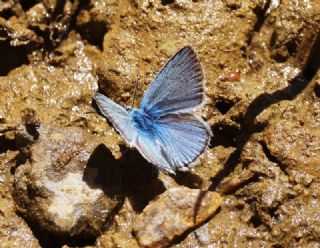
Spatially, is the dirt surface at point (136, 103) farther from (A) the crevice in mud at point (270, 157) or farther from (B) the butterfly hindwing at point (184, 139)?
(B) the butterfly hindwing at point (184, 139)

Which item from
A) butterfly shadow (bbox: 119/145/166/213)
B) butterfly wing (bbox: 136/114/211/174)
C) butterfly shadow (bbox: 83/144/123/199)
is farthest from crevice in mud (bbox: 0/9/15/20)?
butterfly wing (bbox: 136/114/211/174)

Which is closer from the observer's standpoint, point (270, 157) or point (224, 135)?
point (270, 157)

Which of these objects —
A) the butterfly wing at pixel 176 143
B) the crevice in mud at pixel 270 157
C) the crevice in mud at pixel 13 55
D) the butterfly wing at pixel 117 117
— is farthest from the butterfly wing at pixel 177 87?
the crevice in mud at pixel 13 55

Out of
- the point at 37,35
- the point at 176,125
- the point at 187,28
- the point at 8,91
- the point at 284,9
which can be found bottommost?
the point at 8,91

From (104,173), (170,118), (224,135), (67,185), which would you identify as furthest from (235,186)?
(67,185)

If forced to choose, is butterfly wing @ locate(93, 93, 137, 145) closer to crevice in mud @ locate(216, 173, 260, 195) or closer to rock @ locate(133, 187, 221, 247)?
rock @ locate(133, 187, 221, 247)

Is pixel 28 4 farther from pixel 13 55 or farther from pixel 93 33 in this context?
pixel 93 33

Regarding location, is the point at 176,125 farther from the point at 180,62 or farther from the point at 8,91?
the point at 8,91

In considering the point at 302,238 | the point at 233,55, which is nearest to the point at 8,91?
the point at 233,55
